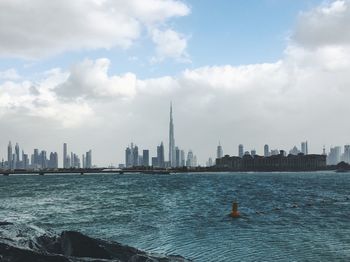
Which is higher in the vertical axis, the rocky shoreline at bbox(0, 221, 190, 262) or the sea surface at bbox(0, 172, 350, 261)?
the rocky shoreline at bbox(0, 221, 190, 262)

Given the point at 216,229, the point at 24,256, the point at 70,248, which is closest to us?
the point at 24,256

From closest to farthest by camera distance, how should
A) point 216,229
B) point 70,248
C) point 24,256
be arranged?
point 24,256
point 70,248
point 216,229

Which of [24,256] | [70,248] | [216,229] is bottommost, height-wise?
[216,229]

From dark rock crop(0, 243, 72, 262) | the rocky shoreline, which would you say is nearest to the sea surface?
the rocky shoreline

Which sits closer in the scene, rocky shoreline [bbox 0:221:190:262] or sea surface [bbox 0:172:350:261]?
rocky shoreline [bbox 0:221:190:262]

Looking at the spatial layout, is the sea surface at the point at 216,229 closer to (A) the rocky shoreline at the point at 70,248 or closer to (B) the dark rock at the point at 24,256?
(A) the rocky shoreline at the point at 70,248

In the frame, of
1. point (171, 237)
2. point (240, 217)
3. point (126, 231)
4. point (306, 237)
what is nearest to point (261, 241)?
point (306, 237)

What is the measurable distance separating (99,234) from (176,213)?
15845mm

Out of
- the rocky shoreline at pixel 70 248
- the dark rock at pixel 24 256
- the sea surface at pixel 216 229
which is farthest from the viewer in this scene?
the sea surface at pixel 216 229

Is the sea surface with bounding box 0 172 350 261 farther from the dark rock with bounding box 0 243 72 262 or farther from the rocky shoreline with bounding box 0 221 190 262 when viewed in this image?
the dark rock with bounding box 0 243 72 262

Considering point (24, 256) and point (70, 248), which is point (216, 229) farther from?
point (24, 256)

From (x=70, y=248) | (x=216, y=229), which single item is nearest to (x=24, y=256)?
(x=70, y=248)

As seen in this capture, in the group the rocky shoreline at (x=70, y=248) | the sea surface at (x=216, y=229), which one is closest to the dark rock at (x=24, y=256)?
the rocky shoreline at (x=70, y=248)

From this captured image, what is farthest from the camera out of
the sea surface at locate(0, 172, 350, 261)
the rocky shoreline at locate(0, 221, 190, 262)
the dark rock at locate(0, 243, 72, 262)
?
the sea surface at locate(0, 172, 350, 261)
